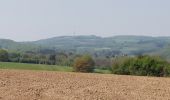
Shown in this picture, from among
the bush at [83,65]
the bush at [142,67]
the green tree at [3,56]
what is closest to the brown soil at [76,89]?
the bush at [142,67]

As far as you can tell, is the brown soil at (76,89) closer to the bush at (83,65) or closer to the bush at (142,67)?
the bush at (142,67)

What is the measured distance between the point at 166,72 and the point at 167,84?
18.6 meters

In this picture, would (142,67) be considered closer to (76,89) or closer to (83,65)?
(83,65)

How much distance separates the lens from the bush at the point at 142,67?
129 feet

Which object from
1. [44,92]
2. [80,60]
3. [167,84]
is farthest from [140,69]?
[44,92]

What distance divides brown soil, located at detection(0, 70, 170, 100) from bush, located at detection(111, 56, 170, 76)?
1596 cm

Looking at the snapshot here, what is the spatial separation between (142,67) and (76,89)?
71.4ft

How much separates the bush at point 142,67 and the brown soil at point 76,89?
52.4 ft

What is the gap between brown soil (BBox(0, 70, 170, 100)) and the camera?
16.5 metres

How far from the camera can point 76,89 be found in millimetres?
18625

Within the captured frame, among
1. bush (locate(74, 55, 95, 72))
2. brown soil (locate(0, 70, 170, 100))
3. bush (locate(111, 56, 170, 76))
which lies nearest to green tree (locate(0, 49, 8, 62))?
bush (locate(74, 55, 95, 72))

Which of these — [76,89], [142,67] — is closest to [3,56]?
[142,67]

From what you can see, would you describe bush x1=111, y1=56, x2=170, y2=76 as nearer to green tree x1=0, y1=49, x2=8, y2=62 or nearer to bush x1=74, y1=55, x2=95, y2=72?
bush x1=74, y1=55, x2=95, y2=72

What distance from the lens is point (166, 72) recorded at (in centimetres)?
4009
